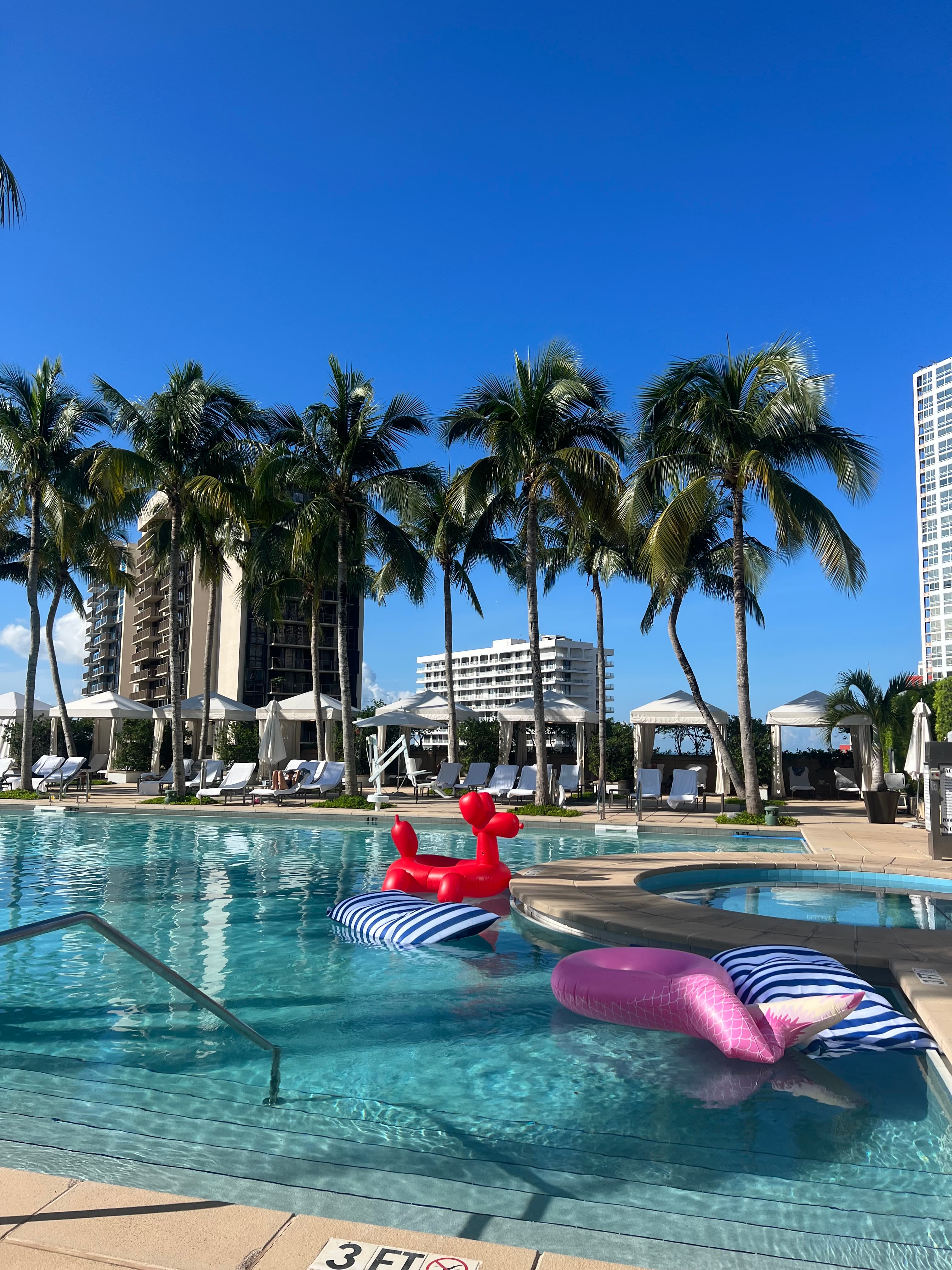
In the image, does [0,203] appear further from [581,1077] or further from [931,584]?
[931,584]

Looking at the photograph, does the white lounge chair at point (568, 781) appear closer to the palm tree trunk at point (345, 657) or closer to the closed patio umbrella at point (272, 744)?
the palm tree trunk at point (345, 657)

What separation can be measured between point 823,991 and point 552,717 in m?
17.8

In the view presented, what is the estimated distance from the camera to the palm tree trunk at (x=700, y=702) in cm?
2106

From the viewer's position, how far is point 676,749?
26859mm

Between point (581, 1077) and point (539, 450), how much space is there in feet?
49.3

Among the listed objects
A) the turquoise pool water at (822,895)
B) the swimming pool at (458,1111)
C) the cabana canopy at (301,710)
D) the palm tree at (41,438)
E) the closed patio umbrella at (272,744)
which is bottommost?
the turquoise pool water at (822,895)


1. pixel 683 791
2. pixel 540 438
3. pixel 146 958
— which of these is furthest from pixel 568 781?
pixel 146 958

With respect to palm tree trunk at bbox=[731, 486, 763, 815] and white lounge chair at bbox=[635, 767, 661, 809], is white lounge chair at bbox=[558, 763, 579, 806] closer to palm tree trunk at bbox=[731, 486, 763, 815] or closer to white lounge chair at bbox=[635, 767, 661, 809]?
white lounge chair at bbox=[635, 767, 661, 809]

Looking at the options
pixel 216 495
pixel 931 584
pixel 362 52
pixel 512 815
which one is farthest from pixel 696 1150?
pixel 931 584

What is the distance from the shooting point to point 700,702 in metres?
22.0

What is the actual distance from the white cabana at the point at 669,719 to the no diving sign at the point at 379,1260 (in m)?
19.6

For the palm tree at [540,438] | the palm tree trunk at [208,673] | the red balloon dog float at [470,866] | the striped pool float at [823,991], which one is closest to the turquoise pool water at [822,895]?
the red balloon dog float at [470,866]

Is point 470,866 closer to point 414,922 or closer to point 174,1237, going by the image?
point 414,922

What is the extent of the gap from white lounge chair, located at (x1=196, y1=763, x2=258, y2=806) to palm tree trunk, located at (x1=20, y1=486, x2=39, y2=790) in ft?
15.1
